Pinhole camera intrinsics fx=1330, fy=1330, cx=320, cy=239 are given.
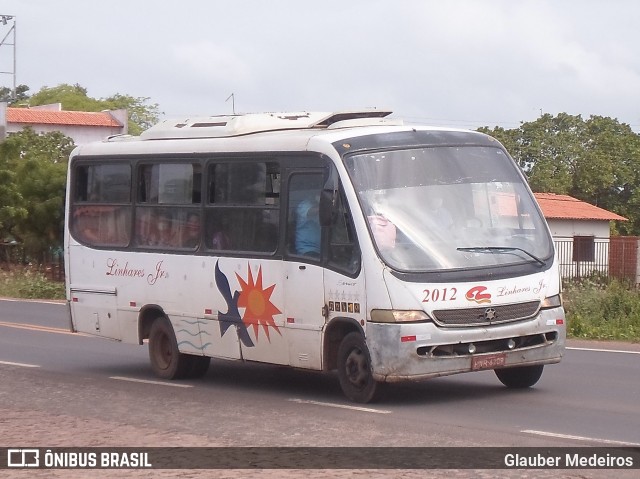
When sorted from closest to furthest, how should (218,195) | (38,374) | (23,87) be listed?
(218,195) < (38,374) < (23,87)

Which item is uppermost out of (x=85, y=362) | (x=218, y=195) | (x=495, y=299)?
(x=218, y=195)

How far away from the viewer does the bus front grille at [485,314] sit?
12469 mm

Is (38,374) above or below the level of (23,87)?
below

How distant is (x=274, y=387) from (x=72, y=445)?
4696 mm

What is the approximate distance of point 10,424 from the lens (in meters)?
12.0

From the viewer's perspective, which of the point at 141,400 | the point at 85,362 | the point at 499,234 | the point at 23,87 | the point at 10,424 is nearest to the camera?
the point at 10,424

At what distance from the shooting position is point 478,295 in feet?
41.2

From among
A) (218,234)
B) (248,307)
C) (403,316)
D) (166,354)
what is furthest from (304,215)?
(166,354)

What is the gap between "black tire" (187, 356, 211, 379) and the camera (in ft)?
52.9

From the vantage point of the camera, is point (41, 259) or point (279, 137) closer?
point (279, 137)

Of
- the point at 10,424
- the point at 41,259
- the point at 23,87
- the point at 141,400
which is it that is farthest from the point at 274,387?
the point at 23,87

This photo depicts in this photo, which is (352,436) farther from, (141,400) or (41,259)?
(41,259)

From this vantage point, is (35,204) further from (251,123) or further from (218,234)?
(218,234)

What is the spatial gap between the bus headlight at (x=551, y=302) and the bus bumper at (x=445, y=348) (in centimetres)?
12
